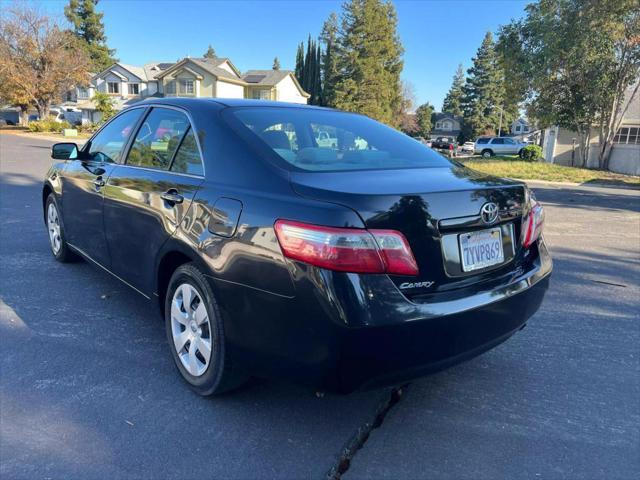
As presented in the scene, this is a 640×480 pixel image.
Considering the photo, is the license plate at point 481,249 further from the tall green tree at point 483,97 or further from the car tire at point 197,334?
the tall green tree at point 483,97

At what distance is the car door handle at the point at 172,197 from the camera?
2816 millimetres

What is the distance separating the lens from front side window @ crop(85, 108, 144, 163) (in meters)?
3.76

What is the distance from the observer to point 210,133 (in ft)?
9.28

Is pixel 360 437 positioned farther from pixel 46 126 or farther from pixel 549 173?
pixel 46 126

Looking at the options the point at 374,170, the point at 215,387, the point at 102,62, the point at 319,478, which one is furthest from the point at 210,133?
the point at 102,62

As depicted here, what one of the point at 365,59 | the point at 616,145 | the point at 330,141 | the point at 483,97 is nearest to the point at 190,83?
the point at 365,59

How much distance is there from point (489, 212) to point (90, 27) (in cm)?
8467

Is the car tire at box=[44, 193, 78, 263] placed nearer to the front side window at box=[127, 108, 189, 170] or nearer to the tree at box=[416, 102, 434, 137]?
the front side window at box=[127, 108, 189, 170]

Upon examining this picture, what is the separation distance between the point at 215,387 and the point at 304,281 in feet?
3.21

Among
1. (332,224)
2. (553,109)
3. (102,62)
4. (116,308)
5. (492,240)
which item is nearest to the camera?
(332,224)

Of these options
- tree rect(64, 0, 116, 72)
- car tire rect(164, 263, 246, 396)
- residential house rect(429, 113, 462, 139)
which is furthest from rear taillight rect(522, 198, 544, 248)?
residential house rect(429, 113, 462, 139)

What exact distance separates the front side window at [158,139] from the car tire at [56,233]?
178cm

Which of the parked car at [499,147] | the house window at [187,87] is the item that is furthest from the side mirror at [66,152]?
the house window at [187,87]

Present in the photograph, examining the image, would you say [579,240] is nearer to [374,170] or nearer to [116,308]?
[374,170]
